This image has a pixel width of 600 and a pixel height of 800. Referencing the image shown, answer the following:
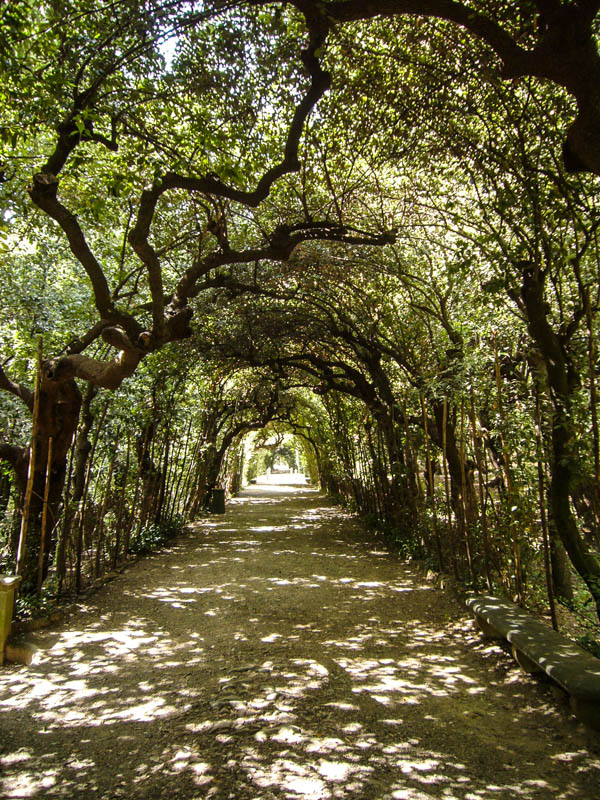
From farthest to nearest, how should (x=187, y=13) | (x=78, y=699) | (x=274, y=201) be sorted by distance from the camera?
(x=274, y=201) → (x=187, y=13) → (x=78, y=699)

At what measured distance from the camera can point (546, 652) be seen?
2.85 metres

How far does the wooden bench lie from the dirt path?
0.11 m

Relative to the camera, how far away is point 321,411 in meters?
15.7

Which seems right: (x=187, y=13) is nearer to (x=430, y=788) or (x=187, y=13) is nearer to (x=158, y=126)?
(x=158, y=126)

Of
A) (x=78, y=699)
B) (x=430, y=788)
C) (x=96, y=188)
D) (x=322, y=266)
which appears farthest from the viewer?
(x=322, y=266)

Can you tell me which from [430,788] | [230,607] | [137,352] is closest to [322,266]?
[137,352]

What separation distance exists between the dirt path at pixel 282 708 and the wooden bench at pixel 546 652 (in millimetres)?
105

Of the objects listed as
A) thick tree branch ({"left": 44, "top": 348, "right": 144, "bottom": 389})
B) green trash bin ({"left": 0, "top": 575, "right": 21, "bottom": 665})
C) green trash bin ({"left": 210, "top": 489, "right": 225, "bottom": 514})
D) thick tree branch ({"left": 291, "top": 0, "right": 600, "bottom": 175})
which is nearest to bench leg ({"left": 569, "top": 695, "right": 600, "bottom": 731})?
thick tree branch ({"left": 291, "top": 0, "right": 600, "bottom": 175})

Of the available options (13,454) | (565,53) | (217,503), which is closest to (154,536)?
(13,454)

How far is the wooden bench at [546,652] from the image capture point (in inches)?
94.9

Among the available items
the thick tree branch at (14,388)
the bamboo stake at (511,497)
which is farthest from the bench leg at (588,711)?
the thick tree branch at (14,388)

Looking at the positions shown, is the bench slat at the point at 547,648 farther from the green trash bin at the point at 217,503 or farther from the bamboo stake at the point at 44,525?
the green trash bin at the point at 217,503

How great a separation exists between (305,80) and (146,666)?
4332 mm

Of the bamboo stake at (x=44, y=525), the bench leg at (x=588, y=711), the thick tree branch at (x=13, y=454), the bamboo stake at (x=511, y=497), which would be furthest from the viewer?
the thick tree branch at (x=13, y=454)
